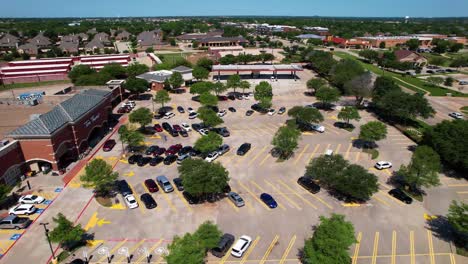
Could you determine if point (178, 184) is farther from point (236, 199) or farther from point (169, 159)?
point (236, 199)

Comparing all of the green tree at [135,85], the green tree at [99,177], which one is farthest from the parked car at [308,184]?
the green tree at [135,85]

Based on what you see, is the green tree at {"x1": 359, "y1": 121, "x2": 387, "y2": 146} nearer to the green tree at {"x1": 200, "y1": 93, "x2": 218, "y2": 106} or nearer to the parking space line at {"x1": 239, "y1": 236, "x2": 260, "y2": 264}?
the parking space line at {"x1": 239, "y1": 236, "x2": 260, "y2": 264}

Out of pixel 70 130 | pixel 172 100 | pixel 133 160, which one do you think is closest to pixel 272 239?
pixel 133 160

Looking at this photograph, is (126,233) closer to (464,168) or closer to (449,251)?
(449,251)

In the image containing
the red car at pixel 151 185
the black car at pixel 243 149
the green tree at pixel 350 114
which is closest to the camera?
the red car at pixel 151 185

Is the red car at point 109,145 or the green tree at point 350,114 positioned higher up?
the green tree at point 350,114

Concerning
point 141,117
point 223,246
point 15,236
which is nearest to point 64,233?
point 15,236

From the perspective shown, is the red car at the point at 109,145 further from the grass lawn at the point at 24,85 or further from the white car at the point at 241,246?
the grass lawn at the point at 24,85

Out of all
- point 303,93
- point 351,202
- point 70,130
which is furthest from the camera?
point 303,93
